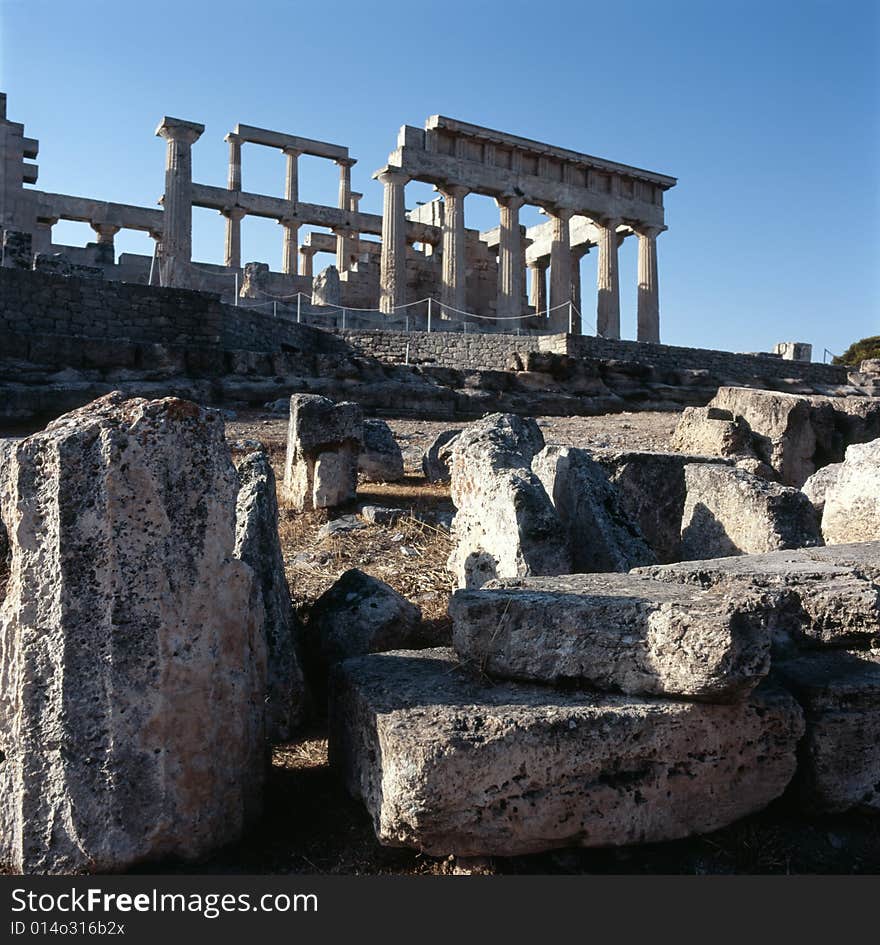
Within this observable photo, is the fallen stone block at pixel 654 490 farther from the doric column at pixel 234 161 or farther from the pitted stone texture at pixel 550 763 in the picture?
the doric column at pixel 234 161

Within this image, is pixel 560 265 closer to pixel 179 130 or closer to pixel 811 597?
pixel 179 130

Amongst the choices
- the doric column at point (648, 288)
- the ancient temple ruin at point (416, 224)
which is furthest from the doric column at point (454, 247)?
the doric column at point (648, 288)

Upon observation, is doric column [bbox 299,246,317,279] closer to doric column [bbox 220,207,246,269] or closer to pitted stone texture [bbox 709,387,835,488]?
doric column [bbox 220,207,246,269]

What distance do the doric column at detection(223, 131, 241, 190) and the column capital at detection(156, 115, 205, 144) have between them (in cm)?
372

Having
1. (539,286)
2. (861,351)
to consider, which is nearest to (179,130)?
(539,286)

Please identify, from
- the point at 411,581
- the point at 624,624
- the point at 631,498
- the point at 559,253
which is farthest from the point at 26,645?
the point at 559,253

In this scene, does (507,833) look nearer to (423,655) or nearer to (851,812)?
(423,655)

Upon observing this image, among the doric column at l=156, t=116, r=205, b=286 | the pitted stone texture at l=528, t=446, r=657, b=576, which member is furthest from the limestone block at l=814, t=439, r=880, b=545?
the doric column at l=156, t=116, r=205, b=286

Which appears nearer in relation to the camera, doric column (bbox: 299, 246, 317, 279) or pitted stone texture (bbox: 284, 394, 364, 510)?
pitted stone texture (bbox: 284, 394, 364, 510)

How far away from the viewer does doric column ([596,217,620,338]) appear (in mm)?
31953

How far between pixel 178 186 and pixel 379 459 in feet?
68.6

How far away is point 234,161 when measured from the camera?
98.4ft

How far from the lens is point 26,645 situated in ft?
7.03

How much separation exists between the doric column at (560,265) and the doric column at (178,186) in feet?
41.1
